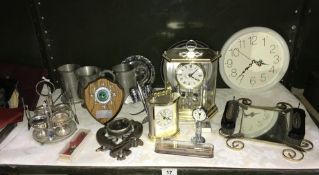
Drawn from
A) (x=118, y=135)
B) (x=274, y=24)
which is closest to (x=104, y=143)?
(x=118, y=135)

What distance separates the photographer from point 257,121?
122 centimetres

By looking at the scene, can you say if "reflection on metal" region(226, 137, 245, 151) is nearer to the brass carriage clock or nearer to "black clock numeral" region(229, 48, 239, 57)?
the brass carriage clock

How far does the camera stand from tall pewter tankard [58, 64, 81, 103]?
139cm

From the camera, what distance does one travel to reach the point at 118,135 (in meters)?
1.12

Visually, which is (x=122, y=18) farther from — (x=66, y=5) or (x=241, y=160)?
(x=241, y=160)

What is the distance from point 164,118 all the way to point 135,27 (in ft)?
1.81

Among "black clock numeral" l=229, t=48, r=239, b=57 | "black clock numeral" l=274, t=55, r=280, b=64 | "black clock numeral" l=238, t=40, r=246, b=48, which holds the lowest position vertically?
"black clock numeral" l=274, t=55, r=280, b=64

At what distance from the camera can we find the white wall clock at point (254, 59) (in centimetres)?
135

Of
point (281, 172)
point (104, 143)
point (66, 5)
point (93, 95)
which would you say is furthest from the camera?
point (66, 5)

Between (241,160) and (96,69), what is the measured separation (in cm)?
81

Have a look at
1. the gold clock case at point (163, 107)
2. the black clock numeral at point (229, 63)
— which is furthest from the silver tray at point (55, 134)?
the black clock numeral at point (229, 63)

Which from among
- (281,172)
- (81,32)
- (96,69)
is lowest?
(281,172)

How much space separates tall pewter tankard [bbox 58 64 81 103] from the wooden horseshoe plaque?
0.71ft

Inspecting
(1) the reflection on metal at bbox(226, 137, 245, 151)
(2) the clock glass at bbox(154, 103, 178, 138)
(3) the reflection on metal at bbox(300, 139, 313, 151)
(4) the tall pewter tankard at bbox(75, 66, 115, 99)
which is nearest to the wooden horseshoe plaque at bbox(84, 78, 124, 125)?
(4) the tall pewter tankard at bbox(75, 66, 115, 99)
